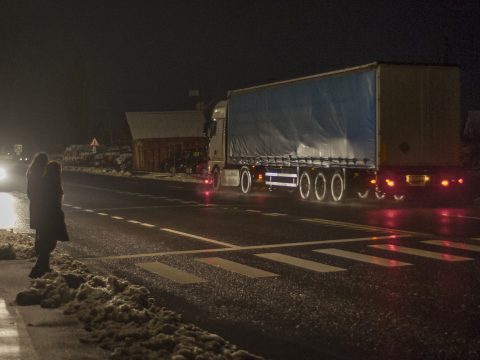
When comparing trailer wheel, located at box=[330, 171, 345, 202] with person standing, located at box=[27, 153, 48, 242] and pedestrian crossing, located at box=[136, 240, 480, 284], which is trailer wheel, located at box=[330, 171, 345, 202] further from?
person standing, located at box=[27, 153, 48, 242]

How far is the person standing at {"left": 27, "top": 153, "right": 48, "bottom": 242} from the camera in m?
11.0

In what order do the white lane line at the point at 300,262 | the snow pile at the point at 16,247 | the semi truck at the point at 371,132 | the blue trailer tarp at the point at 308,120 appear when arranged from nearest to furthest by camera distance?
1. the white lane line at the point at 300,262
2. the snow pile at the point at 16,247
3. the semi truck at the point at 371,132
4. the blue trailer tarp at the point at 308,120

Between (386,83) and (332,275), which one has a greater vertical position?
(386,83)

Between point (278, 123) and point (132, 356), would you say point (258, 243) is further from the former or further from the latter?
point (278, 123)

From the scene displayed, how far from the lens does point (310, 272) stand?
11.8 metres

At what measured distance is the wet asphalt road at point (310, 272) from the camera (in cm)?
775

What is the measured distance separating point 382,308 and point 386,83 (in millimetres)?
15939

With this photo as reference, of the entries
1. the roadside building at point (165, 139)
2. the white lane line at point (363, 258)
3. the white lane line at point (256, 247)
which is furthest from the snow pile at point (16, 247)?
the roadside building at point (165, 139)

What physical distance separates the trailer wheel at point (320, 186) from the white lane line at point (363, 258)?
1322cm

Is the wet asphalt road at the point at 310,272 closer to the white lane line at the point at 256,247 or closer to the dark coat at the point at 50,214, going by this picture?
the white lane line at the point at 256,247

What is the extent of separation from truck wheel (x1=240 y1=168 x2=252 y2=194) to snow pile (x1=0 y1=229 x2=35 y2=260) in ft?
58.3

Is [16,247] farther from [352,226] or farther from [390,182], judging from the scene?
[390,182]

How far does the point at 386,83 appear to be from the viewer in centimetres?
2416

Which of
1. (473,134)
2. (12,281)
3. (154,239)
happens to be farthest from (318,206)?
(473,134)
